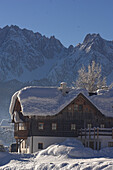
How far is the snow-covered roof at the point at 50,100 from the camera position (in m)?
54.7

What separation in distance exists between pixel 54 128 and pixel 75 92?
18.6ft

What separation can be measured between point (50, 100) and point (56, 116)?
2.53 metres

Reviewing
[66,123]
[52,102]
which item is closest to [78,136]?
[66,123]

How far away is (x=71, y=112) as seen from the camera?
56094 millimetres

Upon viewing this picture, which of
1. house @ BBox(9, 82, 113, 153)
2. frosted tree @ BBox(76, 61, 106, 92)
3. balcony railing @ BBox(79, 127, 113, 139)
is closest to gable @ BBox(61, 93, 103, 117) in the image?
house @ BBox(9, 82, 113, 153)

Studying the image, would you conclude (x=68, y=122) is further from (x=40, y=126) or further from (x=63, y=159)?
(x=63, y=159)

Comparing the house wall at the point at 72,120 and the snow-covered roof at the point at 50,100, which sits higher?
the snow-covered roof at the point at 50,100

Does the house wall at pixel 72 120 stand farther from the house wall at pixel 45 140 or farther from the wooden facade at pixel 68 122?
the house wall at pixel 45 140

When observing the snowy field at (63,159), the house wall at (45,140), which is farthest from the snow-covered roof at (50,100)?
the snowy field at (63,159)

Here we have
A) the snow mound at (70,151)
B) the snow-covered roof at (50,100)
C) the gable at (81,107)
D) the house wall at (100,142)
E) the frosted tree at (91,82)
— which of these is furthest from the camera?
the frosted tree at (91,82)

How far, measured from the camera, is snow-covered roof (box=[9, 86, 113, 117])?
180 ft

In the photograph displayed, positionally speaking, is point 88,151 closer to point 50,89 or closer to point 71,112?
point 71,112

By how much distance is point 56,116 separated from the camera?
2184 inches

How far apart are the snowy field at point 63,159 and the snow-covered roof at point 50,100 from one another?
242 inches
